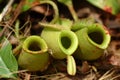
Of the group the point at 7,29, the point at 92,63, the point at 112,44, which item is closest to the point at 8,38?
the point at 7,29

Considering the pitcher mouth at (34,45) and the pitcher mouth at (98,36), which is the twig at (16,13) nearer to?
the pitcher mouth at (34,45)

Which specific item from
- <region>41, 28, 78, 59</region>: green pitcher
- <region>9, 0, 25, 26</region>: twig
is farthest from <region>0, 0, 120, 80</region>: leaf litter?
<region>41, 28, 78, 59</region>: green pitcher

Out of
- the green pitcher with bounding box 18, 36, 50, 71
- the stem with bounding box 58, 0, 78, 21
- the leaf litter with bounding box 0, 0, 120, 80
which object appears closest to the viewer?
the green pitcher with bounding box 18, 36, 50, 71

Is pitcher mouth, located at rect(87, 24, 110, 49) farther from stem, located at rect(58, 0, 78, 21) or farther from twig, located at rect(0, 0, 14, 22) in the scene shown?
twig, located at rect(0, 0, 14, 22)

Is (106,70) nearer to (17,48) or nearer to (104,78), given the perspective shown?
(104,78)

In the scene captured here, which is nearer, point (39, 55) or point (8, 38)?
point (39, 55)

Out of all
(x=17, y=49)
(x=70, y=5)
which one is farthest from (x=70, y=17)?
(x=17, y=49)

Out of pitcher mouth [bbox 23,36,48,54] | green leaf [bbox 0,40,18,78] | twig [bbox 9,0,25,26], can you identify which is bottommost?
green leaf [bbox 0,40,18,78]

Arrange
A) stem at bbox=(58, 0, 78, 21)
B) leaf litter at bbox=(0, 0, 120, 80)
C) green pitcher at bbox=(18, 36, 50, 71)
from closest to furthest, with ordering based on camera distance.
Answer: green pitcher at bbox=(18, 36, 50, 71)
leaf litter at bbox=(0, 0, 120, 80)
stem at bbox=(58, 0, 78, 21)
